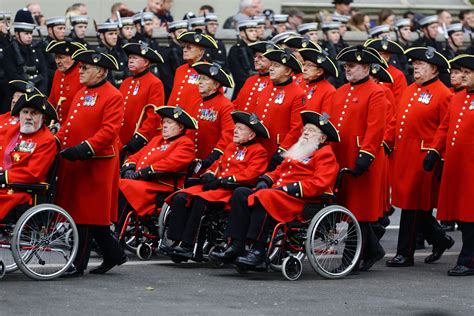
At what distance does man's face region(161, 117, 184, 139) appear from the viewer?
51.0 feet

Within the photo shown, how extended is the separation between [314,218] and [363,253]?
1065 mm

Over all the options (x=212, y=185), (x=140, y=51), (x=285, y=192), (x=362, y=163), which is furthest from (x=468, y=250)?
(x=140, y=51)

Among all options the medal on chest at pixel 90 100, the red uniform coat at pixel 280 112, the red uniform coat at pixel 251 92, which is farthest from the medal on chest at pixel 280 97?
the medal on chest at pixel 90 100

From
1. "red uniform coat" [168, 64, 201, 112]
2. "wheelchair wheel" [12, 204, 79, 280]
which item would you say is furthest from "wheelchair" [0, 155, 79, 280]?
"red uniform coat" [168, 64, 201, 112]

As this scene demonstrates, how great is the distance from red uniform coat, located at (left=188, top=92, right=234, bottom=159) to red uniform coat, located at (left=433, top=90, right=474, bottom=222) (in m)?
2.17

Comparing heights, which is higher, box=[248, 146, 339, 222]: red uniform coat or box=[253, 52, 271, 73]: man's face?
box=[253, 52, 271, 73]: man's face

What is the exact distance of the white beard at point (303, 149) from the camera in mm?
14359

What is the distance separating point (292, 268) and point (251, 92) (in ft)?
9.35

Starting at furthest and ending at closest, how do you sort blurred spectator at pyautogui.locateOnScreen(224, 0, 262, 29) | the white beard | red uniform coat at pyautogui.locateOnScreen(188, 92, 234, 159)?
blurred spectator at pyautogui.locateOnScreen(224, 0, 262, 29)
red uniform coat at pyautogui.locateOnScreen(188, 92, 234, 159)
the white beard

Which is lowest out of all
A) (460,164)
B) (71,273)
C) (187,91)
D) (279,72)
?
(71,273)

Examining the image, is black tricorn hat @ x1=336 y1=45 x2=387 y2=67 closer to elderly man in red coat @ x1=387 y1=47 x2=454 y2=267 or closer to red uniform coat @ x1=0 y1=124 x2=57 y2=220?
elderly man in red coat @ x1=387 y1=47 x2=454 y2=267

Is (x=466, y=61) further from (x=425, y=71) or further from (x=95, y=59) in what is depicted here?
(x=95, y=59)

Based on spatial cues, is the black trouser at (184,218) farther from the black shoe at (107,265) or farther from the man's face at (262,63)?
the man's face at (262,63)

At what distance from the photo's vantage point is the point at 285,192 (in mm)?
14102
